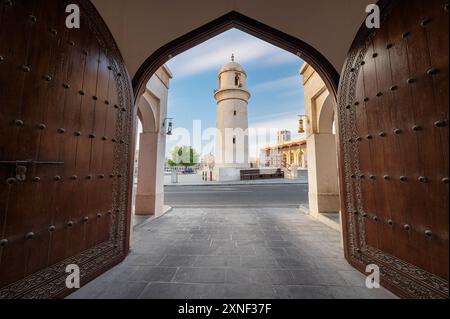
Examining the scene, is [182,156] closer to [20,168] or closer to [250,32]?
[250,32]

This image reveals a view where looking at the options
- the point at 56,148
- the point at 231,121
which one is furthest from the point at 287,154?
the point at 56,148

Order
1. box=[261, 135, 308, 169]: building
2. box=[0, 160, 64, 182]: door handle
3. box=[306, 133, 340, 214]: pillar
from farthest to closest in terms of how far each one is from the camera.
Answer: box=[261, 135, 308, 169]: building, box=[306, 133, 340, 214]: pillar, box=[0, 160, 64, 182]: door handle

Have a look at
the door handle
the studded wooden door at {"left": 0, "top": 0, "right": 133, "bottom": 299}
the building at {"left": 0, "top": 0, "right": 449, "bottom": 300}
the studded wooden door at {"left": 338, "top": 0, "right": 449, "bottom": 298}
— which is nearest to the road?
the building at {"left": 0, "top": 0, "right": 449, "bottom": 300}

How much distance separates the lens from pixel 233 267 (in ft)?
7.32

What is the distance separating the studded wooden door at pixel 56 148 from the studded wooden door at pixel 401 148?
3093 millimetres

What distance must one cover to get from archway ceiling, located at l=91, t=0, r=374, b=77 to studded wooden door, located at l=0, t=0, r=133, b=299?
0.39 m

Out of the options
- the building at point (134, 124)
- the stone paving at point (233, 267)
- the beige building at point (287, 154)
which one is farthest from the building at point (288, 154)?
the building at point (134, 124)

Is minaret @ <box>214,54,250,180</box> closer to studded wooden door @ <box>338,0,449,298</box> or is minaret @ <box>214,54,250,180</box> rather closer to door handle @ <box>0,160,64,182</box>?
studded wooden door @ <box>338,0,449,298</box>

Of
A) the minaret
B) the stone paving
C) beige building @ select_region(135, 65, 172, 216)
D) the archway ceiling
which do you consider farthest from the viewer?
the minaret

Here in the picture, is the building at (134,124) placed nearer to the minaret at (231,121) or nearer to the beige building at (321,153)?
the beige building at (321,153)

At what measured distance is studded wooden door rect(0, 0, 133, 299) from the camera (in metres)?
1.45

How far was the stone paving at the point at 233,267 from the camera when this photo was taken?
1.76 meters
